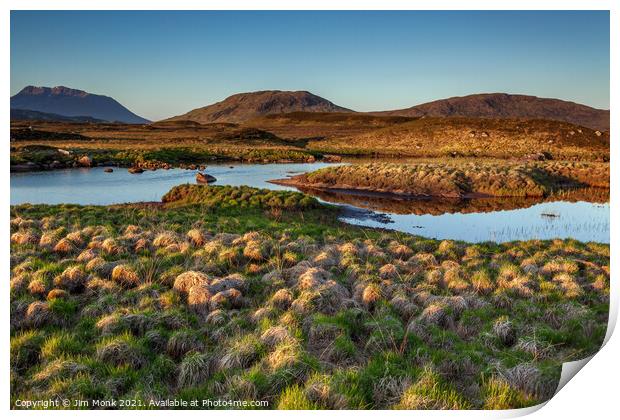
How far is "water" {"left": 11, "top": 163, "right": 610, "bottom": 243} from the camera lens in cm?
1747

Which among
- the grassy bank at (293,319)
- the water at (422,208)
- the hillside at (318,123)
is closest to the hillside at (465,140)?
the water at (422,208)

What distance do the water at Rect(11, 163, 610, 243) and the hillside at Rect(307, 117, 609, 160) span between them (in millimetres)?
12990

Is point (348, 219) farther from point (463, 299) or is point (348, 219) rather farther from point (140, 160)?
point (140, 160)

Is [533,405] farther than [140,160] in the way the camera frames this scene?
No

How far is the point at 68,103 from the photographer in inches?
450

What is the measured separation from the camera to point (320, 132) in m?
128

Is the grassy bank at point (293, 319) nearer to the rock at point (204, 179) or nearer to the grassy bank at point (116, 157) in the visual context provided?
the grassy bank at point (116, 157)

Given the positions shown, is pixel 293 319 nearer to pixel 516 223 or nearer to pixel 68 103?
pixel 68 103

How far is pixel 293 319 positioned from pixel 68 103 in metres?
9.07

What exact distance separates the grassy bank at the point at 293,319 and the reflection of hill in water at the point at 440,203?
11293 mm

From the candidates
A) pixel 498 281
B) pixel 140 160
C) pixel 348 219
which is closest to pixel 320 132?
pixel 140 160

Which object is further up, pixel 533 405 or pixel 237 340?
pixel 237 340

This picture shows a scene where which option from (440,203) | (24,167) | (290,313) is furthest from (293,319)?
(440,203)
